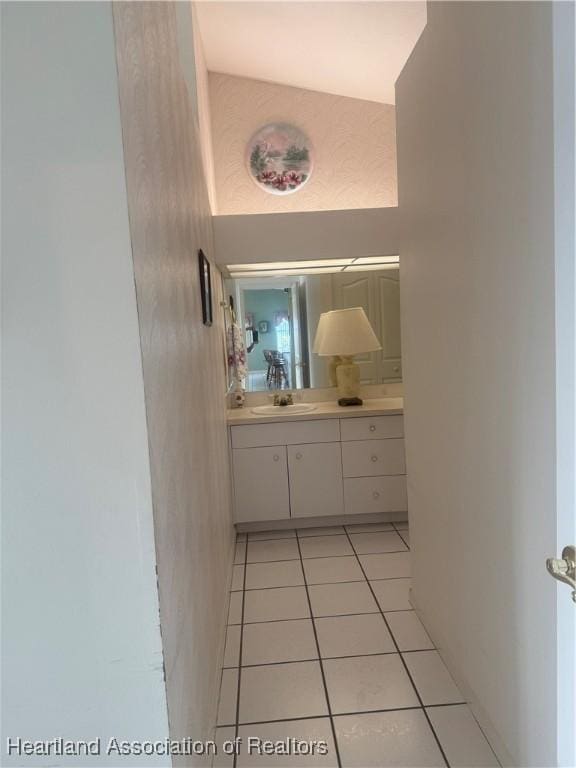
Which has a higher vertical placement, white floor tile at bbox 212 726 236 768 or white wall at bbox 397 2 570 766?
white wall at bbox 397 2 570 766

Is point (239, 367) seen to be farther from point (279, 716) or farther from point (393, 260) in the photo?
point (279, 716)

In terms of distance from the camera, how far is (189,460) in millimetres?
1381

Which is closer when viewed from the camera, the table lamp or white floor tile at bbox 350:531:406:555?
white floor tile at bbox 350:531:406:555

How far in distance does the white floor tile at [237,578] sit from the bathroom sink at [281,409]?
39.4 inches

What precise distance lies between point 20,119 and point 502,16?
115 centimetres

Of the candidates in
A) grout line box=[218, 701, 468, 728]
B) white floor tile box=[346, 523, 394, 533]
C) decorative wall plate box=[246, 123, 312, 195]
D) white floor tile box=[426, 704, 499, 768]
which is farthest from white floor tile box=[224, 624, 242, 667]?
decorative wall plate box=[246, 123, 312, 195]

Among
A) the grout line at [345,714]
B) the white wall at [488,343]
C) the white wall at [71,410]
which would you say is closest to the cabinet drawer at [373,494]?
the white wall at [488,343]

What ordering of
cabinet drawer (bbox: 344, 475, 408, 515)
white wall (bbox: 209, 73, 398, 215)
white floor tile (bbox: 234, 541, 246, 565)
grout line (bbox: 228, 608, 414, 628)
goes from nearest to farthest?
1. grout line (bbox: 228, 608, 414, 628)
2. white floor tile (bbox: 234, 541, 246, 565)
3. cabinet drawer (bbox: 344, 475, 408, 515)
4. white wall (bbox: 209, 73, 398, 215)

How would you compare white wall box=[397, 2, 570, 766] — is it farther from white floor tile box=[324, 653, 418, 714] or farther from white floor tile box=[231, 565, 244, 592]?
white floor tile box=[231, 565, 244, 592]

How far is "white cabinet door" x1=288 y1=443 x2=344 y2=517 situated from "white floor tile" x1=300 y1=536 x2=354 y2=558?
6.8 inches

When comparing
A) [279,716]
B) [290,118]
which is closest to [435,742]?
[279,716]

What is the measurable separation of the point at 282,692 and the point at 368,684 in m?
0.32

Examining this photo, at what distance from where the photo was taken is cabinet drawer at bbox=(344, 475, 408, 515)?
3.25 m

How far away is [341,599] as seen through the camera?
2.38 metres
